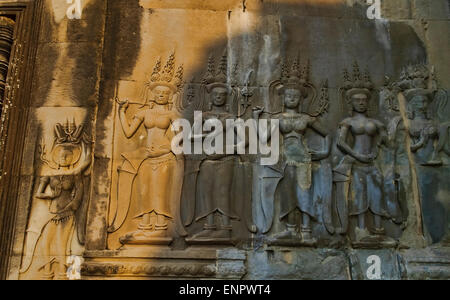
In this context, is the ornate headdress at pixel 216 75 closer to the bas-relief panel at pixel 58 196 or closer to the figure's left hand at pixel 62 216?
the bas-relief panel at pixel 58 196

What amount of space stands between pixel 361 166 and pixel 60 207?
4730 mm

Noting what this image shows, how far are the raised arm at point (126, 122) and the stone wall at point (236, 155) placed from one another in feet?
0.08

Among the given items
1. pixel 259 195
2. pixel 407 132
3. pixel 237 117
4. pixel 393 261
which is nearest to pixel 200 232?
pixel 259 195

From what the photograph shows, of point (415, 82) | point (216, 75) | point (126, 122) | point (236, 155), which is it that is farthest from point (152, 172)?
point (415, 82)

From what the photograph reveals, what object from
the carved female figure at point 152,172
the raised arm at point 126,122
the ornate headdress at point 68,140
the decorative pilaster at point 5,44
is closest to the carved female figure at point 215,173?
the carved female figure at point 152,172

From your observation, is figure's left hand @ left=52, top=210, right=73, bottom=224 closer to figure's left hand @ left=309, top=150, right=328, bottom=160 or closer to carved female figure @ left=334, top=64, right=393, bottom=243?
figure's left hand @ left=309, top=150, right=328, bottom=160

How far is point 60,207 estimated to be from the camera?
8.70 metres

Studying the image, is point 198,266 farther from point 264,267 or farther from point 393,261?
point 393,261

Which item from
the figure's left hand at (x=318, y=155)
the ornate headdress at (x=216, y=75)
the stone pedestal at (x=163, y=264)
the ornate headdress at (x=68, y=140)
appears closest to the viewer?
the stone pedestal at (x=163, y=264)

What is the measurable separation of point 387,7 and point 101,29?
493 cm

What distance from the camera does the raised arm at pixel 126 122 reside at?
8.88m

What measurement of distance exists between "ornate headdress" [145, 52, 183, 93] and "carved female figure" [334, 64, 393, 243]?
271 centimetres

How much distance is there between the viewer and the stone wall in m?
8.38

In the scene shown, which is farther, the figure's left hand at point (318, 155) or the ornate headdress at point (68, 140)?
the ornate headdress at point (68, 140)
